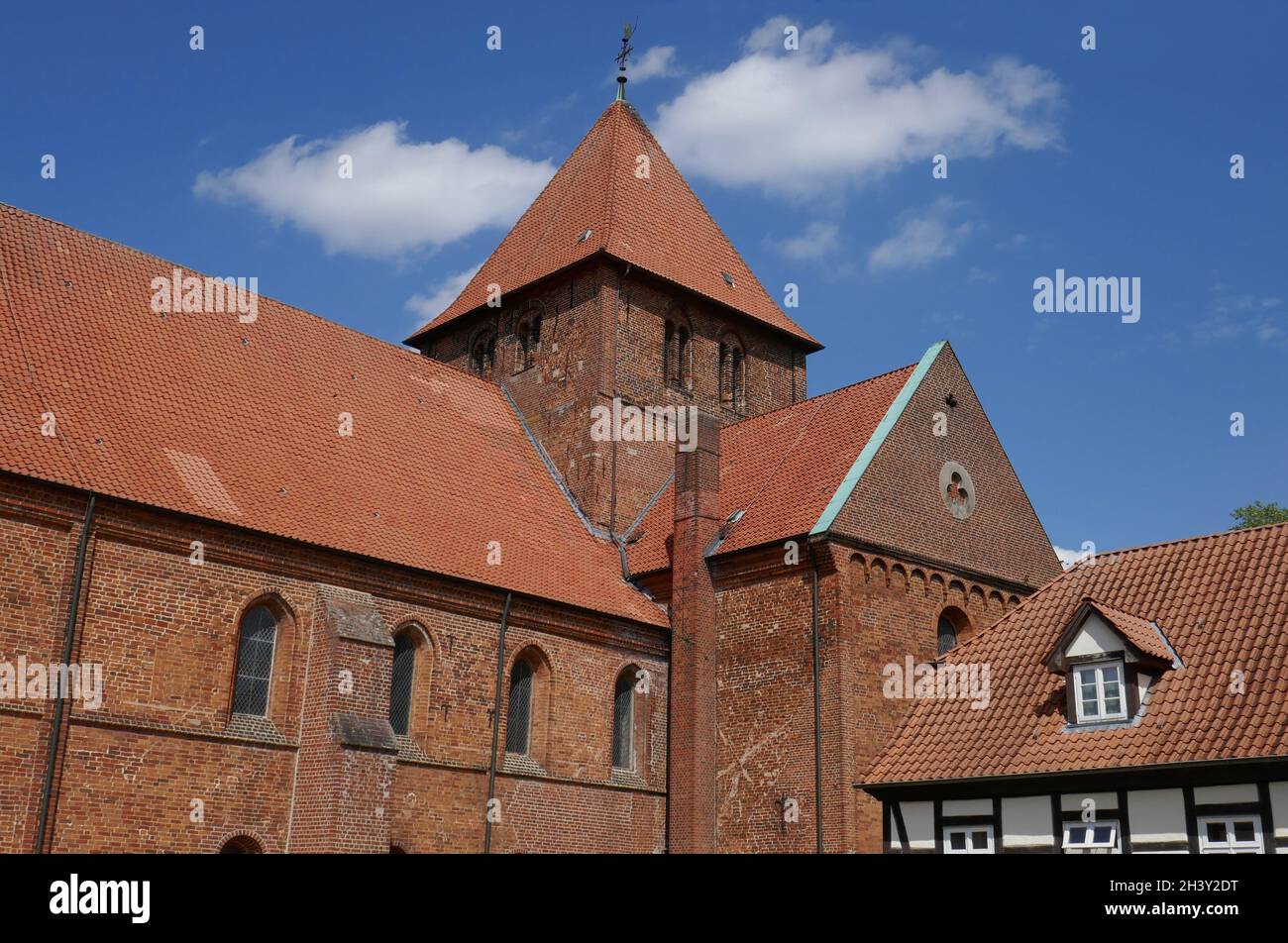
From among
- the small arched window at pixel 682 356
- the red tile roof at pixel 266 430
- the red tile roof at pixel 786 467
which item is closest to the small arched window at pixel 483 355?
the red tile roof at pixel 266 430

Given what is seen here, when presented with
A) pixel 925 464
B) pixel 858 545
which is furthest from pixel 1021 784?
pixel 925 464

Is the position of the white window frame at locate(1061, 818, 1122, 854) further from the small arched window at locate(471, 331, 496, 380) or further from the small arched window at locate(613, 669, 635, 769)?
the small arched window at locate(471, 331, 496, 380)

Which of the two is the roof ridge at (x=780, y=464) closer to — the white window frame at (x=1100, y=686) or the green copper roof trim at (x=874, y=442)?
the green copper roof trim at (x=874, y=442)

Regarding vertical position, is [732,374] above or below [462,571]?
above

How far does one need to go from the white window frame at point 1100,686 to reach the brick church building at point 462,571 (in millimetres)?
4113

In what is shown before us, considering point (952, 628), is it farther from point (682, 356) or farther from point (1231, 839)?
point (682, 356)

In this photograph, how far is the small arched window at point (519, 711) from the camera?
2142 cm

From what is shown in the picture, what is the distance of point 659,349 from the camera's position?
2841 cm

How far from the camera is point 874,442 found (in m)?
22.8

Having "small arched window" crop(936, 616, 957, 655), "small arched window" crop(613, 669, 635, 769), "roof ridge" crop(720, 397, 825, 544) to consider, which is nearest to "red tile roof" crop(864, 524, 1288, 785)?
"small arched window" crop(936, 616, 957, 655)

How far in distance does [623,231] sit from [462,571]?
36.3 ft

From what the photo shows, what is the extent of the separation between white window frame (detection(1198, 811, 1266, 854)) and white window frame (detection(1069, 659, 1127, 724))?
1.83 m

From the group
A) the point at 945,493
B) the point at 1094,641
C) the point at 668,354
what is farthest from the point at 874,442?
the point at 668,354
